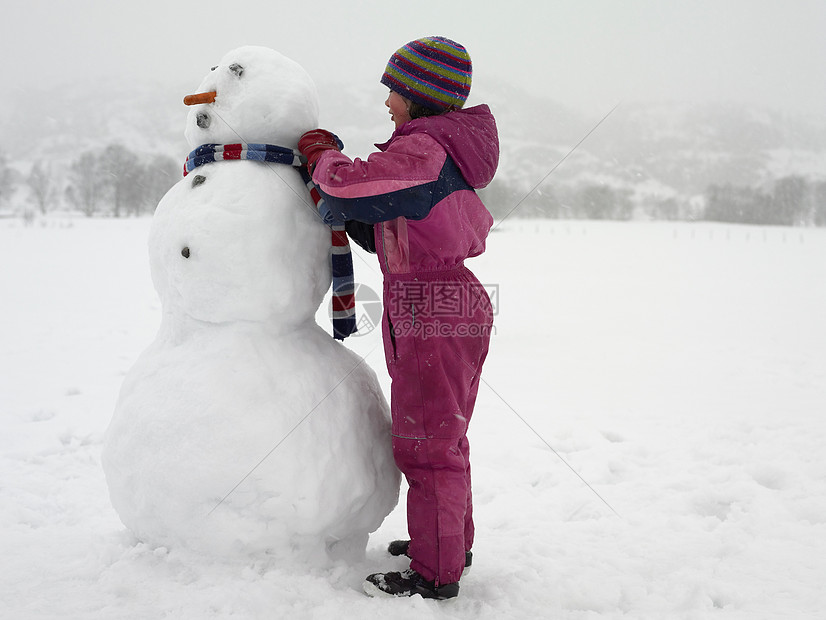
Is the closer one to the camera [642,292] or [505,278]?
[642,292]

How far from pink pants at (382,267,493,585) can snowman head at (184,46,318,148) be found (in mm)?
556

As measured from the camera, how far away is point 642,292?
9227 mm

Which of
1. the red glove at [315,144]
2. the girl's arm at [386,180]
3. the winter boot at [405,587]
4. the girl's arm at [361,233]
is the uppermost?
the red glove at [315,144]

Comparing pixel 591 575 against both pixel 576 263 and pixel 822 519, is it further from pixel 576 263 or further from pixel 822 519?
pixel 576 263

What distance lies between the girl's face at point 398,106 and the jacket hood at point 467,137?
0.40ft

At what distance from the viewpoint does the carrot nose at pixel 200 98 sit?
5.81 ft

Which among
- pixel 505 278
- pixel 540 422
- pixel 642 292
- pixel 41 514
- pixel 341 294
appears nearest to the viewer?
pixel 341 294

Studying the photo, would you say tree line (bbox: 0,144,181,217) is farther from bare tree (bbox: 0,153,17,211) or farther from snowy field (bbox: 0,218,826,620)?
snowy field (bbox: 0,218,826,620)

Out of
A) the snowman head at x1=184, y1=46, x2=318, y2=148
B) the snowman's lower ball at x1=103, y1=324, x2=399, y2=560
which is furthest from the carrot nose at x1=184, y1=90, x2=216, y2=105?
the snowman's lower ball at x1=103, y1=324, x2=399, y2=560

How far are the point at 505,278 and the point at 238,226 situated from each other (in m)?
9.02

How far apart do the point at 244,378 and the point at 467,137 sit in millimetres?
917

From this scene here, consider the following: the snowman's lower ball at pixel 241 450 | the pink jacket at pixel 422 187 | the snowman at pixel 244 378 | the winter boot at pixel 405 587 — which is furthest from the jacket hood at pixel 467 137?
the winter boot at pixel 405 587

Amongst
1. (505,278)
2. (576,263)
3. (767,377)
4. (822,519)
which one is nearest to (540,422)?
(822,519)

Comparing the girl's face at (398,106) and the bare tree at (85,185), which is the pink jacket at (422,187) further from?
the bare tree at (85,185)
